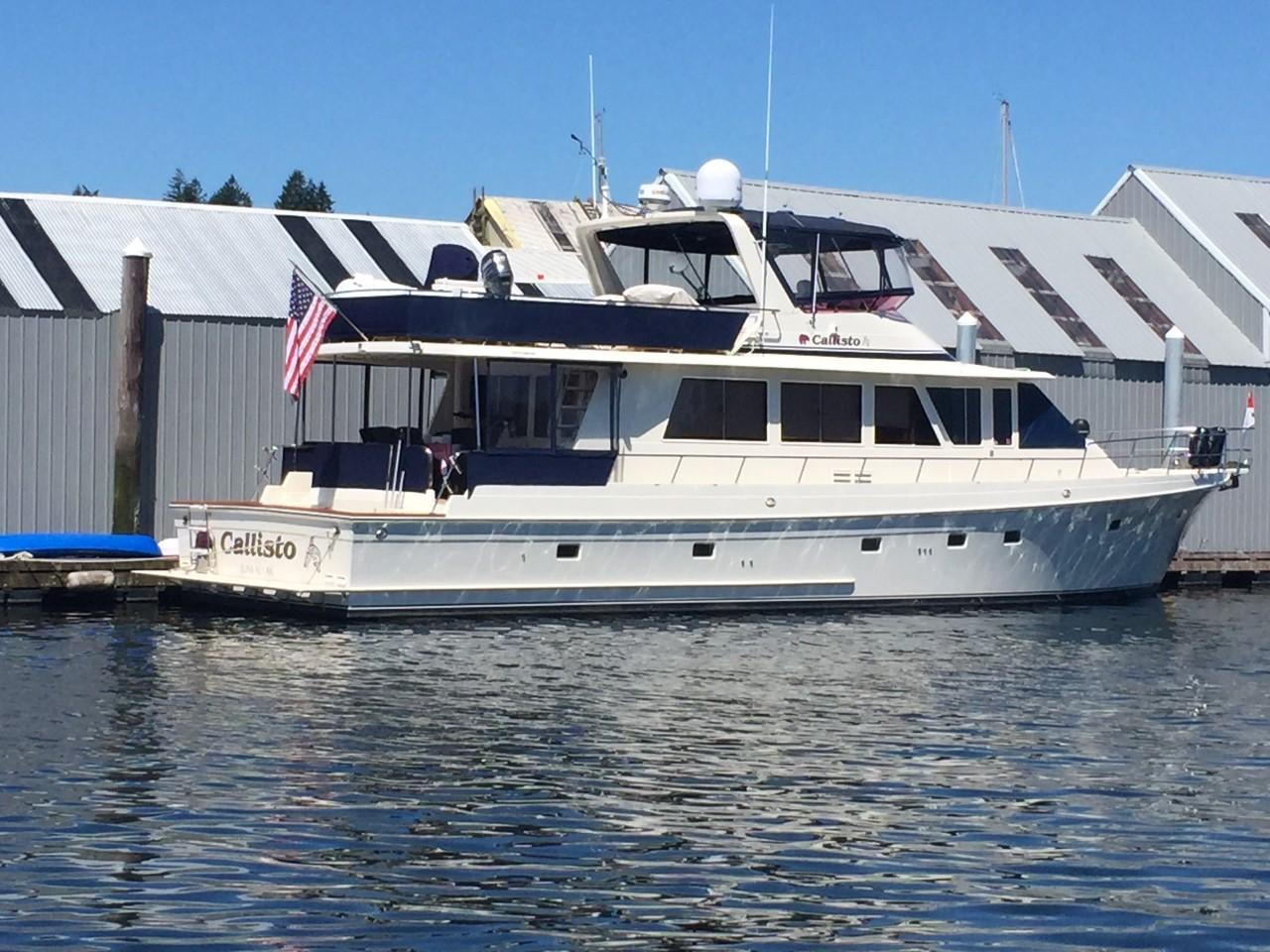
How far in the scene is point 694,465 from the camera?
21016 mm

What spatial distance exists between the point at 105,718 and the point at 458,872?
4.80m

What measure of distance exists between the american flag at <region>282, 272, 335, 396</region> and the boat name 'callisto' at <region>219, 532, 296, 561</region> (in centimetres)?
155

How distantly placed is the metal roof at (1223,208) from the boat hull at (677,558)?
10.2 metres

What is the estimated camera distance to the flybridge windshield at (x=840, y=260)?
22.3m

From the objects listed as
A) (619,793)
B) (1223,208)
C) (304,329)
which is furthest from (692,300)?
(1223,208)

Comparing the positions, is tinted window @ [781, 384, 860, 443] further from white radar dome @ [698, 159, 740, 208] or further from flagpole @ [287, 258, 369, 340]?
flagpole @ [287, 258, 369, 340]

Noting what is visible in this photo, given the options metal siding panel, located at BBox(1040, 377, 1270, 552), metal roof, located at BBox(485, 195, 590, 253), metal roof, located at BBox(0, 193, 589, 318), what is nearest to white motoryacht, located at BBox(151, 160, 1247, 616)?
metal roof, located at BBox(0, 193, 589, 318)

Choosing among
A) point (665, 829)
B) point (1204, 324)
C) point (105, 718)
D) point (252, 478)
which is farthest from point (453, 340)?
point (1204, 324)

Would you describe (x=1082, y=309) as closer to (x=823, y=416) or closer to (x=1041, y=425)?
(x=1041, y=425)

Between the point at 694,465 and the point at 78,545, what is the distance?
22.6ft

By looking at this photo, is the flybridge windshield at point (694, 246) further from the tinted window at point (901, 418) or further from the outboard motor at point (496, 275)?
the outboard motor at point (496, 275)

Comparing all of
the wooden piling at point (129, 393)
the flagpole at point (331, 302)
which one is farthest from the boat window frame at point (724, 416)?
the wooden piling at point (129, 393)

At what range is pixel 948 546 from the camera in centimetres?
2211

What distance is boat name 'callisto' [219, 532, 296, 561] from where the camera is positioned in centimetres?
1959
